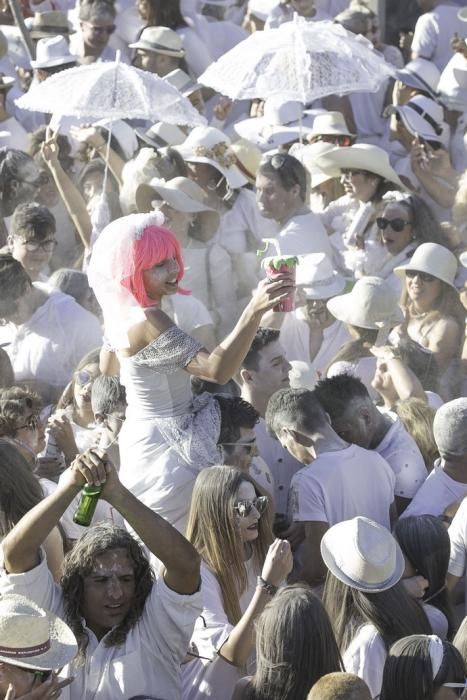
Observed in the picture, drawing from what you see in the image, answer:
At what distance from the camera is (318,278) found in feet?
23.0

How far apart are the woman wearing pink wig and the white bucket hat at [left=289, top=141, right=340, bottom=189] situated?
3046 mm

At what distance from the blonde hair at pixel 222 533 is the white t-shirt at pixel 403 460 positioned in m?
1.04

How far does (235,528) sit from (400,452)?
3.78 ft

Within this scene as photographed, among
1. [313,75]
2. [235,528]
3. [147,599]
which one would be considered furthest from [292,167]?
[147,599]

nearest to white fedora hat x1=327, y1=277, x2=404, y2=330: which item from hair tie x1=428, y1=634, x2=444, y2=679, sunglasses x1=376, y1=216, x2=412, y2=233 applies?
sunglasses x1=376, y1=216, x2=412, y2=233

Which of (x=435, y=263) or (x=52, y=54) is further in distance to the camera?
(x=52, y=54)

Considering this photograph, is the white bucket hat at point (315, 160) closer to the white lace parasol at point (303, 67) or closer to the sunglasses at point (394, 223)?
the white lace parasol at point (303, 67)

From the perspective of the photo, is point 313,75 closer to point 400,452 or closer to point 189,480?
point 400,452

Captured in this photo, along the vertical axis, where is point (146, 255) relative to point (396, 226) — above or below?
above

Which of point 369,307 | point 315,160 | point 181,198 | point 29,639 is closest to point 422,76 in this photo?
point 315,160

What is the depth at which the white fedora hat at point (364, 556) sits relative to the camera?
4.31 metres

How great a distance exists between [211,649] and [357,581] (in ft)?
1.60

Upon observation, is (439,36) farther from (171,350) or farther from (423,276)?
(171,350)

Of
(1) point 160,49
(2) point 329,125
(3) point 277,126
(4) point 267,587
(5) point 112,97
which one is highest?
(4) point 267,587
